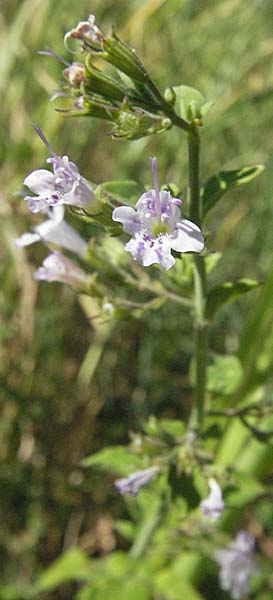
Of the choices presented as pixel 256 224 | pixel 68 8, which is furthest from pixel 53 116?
pixel 256 224

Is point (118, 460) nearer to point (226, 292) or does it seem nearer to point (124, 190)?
point (226, 292)

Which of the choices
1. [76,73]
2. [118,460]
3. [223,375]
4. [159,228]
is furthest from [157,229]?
[118,460]

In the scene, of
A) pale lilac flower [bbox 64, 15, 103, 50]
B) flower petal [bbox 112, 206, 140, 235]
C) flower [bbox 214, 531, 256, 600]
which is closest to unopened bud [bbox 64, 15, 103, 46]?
pale lilac flower [bbox 64, 15, 103, 50]

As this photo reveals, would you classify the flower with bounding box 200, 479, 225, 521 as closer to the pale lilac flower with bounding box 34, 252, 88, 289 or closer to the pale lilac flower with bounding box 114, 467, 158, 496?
the pale lilac flower with bounding box 114, 467, 158, 496

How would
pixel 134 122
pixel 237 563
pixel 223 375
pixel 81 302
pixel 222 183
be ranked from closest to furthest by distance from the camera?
pixel 134 122 < pixel 222 183 < pixel 223 375 < pixel 237 563 < pixel 81 302

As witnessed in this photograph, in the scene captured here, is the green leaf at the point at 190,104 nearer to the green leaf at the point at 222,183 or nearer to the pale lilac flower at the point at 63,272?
the green leaf at the point at 222,183

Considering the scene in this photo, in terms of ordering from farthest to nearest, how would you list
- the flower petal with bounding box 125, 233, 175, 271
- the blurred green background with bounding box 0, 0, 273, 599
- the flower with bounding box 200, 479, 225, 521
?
the blurred green background with bounding box 0, 0, 273, 599 → the flower with bounding box 200, 479, 225, 521 → the flower petal with bounding box 125, 233, 175, 271
